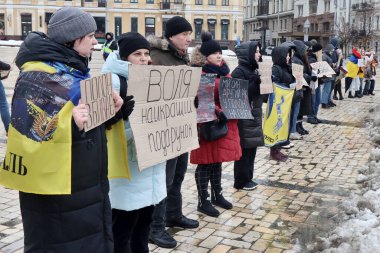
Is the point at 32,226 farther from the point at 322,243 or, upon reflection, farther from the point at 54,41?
the point at 322,243

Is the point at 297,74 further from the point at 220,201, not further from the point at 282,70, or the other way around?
the point at 220,201

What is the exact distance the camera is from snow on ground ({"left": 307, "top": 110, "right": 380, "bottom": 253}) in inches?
164

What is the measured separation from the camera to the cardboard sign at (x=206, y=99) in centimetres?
488

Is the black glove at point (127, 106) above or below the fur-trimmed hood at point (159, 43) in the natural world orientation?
below

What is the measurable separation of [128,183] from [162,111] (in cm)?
69

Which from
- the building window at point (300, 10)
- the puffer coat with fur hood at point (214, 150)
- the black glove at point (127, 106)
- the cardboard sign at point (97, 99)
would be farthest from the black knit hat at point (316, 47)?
the building window at point (300, 10)

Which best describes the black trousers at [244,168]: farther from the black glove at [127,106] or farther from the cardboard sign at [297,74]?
the black glove at [127,106]

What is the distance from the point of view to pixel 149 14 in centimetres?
6962

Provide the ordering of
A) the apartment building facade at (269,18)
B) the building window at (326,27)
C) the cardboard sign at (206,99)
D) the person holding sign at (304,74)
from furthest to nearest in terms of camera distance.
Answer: the apartment building facade at (269,18), the building window at (326,27), the person holding sign at (304,74), the cardboard sign at (206,99)

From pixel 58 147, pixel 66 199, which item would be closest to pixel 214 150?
pixel 66 199

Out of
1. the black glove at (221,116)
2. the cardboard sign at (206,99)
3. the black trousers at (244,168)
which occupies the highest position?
the cardboard sign at (206,99)

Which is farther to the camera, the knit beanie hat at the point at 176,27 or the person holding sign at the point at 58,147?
the knit beanie hat at the point at 176,27

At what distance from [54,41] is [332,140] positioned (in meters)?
7.89

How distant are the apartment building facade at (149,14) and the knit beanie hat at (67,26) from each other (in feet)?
210
